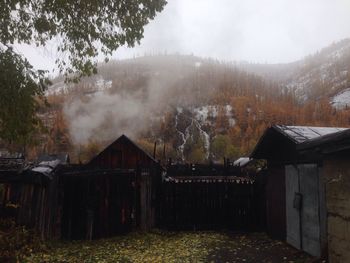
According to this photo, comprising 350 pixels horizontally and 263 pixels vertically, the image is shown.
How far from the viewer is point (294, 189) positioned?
1090 cm

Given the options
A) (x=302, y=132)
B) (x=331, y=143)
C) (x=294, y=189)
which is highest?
(x=302, y=132)

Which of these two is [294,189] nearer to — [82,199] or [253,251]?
[253,251]

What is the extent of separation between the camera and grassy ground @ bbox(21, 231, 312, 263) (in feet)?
31.5

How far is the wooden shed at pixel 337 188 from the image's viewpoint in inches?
219

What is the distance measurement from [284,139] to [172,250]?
5322mm

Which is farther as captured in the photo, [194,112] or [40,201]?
[194,112]

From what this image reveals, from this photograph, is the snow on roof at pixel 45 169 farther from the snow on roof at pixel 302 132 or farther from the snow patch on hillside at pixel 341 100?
the snow patch on hillside at pixel 341 100

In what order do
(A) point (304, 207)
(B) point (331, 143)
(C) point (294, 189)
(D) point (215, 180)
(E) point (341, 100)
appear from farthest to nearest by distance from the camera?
(E) point (341, 100) < (D) point (215, 180) < (C) point (294, 189) < (A) point (304, 207) < (B) point (331, 143)

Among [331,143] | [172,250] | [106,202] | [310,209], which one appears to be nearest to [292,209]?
[310,209]

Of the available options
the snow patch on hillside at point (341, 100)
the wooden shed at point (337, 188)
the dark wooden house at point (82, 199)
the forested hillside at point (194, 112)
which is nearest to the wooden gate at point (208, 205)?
the dark wooden house at point (82, 199)

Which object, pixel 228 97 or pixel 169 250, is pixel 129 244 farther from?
pixel 228 97

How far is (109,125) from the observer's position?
15212 centimetres

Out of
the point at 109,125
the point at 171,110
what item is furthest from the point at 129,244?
the point at 171,110

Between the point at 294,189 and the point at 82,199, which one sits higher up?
the point at 294,189
